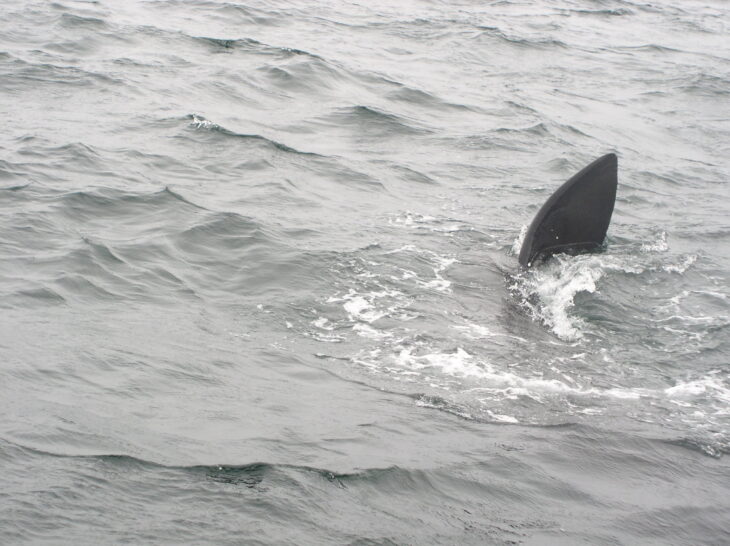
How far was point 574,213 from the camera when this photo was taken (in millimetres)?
8570

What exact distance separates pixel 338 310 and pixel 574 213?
2593 millimetres

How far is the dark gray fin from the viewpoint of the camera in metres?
8.34

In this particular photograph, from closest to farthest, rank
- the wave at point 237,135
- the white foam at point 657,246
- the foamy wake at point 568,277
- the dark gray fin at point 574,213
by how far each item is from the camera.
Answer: the foamy wake at point 568,277
the dark gray fin at point 574,213
the white foam at point 657,246
the wave at point 237,135

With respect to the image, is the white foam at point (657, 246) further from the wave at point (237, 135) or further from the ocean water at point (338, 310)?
the wave at point (237, 135)

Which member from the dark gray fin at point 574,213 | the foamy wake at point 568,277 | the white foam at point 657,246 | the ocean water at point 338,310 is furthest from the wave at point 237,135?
the white foam at point 657,246

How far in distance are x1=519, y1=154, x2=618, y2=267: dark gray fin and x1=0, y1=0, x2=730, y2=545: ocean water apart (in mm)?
198

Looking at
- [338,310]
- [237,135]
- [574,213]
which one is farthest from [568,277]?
[237,135]

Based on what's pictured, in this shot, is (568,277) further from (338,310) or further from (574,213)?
(338,310)

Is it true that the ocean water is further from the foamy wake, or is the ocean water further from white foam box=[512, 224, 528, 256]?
white foam box=[512, 224, 528, 256]

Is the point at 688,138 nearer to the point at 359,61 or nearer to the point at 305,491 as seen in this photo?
the point at 359,61

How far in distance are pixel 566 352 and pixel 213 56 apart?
10.7 m

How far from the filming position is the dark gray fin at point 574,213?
834 centimetres

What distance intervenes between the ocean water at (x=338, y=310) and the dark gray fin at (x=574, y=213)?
20 centimetres

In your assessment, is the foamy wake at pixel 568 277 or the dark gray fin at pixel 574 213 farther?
the dark gray fin at pixel 574 213
